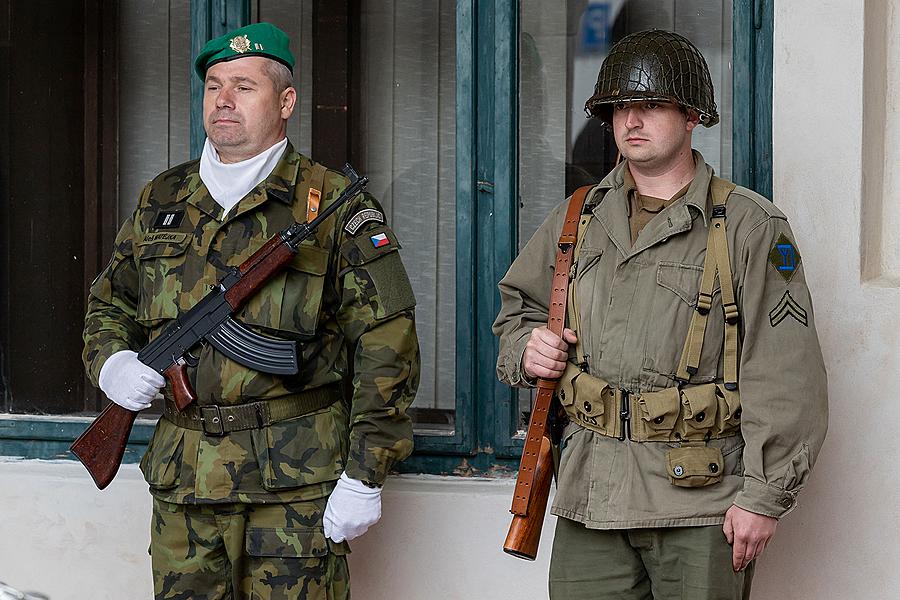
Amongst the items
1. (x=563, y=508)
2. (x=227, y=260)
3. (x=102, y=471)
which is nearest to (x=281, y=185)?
(x=227, y=260)

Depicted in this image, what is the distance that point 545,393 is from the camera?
2.83 m

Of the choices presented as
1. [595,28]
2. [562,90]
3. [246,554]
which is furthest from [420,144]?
[246,554]

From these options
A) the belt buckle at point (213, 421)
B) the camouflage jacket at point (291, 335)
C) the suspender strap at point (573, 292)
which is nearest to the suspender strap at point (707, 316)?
the suspender strap at point (573, 292)

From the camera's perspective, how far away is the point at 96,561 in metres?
3.85

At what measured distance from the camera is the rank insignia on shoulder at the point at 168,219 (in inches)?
124

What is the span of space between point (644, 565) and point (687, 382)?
0.44m

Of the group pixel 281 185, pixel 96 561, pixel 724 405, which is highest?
pixel 281 185

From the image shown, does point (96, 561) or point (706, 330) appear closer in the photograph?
point (706, 330)

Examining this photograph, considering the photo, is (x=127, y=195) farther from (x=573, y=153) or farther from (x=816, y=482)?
(x=816, y=482)

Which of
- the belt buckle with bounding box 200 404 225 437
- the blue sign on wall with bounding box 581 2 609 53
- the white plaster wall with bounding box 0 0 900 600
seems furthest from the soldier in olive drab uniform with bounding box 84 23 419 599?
the blue sign on wall with bounding box 581 2 609 53

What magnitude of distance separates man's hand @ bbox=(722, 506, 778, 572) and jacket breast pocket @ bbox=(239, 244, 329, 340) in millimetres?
1138

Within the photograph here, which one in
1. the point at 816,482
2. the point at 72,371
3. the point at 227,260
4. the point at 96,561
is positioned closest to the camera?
the point at 227,260

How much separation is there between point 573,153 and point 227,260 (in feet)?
4.33

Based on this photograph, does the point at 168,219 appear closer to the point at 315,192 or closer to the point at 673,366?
the point at 315,192
